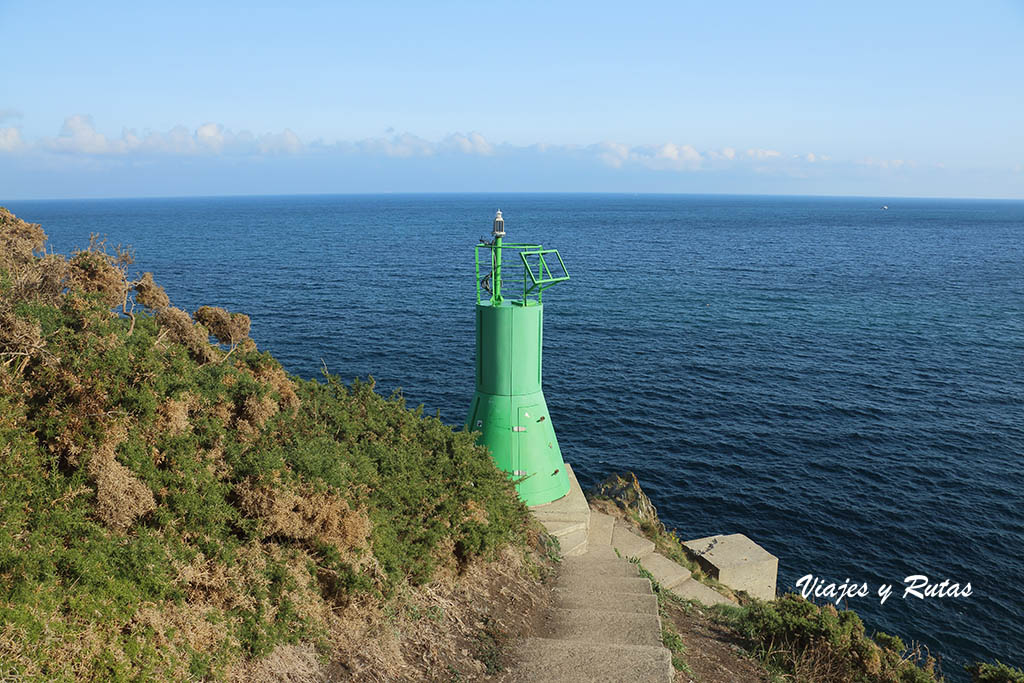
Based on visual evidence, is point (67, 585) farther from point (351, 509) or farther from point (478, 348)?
point (478, 348)

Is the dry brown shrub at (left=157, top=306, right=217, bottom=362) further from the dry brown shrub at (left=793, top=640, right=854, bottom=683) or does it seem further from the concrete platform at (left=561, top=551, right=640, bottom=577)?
the dry brown shrub at (left=793, top=640, right=854, bottom=683)

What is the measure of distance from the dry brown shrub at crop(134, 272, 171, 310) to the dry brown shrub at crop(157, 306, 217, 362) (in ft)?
1.35

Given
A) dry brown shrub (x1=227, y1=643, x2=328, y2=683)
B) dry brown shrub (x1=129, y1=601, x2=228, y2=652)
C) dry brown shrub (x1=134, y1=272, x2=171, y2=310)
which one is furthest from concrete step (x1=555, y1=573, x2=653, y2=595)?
dry brown shrub (x1=134, y1=272, x2=171, y2=310)

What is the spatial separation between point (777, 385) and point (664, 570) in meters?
28.9

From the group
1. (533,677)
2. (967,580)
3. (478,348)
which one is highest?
(478,348)

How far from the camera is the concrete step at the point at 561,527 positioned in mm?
16266

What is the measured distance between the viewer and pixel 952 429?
121 ft

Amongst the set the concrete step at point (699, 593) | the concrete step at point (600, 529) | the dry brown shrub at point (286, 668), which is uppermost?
the dry brown shrub at point (286, 668)

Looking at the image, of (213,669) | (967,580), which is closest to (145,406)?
(213,669)

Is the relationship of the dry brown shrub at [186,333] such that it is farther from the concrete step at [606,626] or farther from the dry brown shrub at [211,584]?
the concrete step at [606,626]

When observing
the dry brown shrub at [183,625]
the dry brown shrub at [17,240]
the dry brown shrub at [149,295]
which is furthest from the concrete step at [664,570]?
the dry brown shrub at [17,240]

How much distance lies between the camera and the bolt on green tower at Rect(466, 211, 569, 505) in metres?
16.5

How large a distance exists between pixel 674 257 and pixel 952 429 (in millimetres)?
71017

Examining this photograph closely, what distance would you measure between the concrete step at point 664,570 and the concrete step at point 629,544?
0.69 ft
